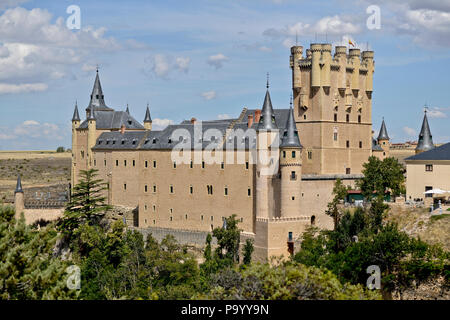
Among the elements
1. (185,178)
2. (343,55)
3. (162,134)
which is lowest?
(185,178)

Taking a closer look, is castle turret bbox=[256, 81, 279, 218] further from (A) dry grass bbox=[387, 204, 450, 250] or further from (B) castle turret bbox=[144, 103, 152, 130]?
(B) castle turret bbox=[144, 103, 152, 130]

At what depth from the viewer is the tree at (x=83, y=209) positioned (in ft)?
203

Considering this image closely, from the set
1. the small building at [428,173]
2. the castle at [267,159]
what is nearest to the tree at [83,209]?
the castle at [267,159]

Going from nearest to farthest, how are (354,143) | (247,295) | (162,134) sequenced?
1. (247,295)
2. (354,143)
3. (162,134)

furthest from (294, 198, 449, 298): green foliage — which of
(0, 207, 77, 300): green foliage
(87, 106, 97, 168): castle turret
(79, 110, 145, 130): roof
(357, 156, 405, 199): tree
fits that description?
(79, 110, 145, 130): roof

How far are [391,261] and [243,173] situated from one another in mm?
18362

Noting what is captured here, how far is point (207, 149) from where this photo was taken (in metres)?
60.6

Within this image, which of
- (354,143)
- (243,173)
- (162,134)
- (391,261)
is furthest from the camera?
(162,134)

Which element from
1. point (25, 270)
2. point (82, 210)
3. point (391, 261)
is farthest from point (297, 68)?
point (25, 270)

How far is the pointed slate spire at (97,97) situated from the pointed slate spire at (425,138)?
3370cm

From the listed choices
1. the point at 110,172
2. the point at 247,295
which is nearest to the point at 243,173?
the point at 110,172

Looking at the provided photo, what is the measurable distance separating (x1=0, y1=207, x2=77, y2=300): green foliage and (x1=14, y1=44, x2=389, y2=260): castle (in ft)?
82.4

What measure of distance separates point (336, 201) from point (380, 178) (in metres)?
4.08

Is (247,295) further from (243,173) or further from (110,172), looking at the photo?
(110,172)
